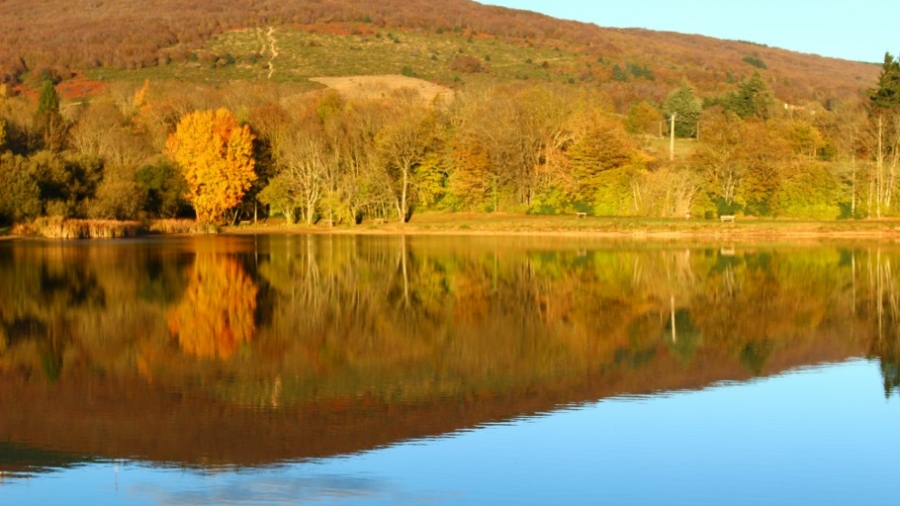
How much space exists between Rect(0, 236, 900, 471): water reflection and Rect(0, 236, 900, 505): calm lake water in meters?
0.07

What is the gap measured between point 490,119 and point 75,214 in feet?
81.8

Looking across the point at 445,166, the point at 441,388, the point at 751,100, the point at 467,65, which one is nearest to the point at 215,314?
the point at 441,388

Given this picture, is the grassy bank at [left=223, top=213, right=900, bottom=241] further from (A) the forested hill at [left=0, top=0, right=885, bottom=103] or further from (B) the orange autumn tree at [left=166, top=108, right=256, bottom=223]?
(A) the forested hill at [left=0, top=0, right=885, bottom=103]

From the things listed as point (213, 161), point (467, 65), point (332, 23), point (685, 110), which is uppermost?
point (332, 23)

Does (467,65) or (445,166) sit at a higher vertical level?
(467,65)

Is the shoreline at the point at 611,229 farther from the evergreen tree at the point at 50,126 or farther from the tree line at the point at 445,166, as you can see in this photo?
the evergreen tree at the point at 50,126

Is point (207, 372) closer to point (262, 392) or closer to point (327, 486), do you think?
point (262, 392)

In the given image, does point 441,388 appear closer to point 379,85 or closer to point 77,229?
point 77,229

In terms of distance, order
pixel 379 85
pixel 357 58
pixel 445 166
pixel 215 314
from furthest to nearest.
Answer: pixel 357 58 → pixel 379 85 → pixel 445 166 → pixel 215 314

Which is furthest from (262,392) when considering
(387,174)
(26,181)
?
(387,174)

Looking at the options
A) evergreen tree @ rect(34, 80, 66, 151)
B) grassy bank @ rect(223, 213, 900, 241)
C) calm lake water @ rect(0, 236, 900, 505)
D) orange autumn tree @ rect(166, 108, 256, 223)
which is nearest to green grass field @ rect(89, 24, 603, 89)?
evergreen tree @ rect(34, 80, 66, 151)

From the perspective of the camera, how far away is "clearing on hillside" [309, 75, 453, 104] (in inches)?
4222

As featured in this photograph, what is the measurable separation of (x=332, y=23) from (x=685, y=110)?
78.0 m

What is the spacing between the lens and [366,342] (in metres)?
20.0
